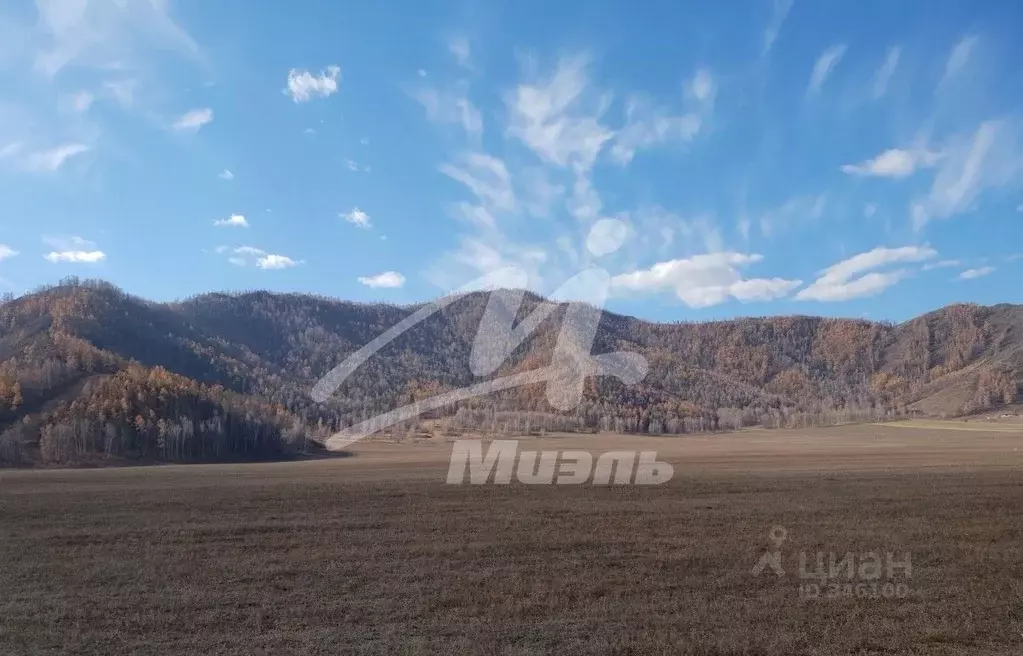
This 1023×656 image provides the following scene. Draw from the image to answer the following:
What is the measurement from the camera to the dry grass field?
1570cm

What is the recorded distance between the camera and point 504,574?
21.4 m

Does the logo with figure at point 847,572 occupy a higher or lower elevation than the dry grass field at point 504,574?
lower

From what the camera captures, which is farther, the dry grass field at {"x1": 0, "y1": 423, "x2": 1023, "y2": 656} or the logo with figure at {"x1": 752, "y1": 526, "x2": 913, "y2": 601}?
the logo with figure at {"x1": 752, "y1": 526, "x2": 913, "y2": 601}

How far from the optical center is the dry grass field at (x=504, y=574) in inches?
618

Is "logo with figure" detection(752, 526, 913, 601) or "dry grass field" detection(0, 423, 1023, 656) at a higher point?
"dry grass field" detection(0, 423, 1023, 656)

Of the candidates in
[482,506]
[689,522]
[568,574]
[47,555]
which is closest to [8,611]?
[47,555]

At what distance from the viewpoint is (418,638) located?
15.7 m

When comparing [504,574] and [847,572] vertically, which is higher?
[504,574]

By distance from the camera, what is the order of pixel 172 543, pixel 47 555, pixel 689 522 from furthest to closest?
pixel 689 522 → pixel 172 543 → pixel 47 555

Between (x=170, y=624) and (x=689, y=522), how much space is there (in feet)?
68.2

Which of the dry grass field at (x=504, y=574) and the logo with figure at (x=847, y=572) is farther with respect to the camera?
the logo with figure at (x=847, y=572)

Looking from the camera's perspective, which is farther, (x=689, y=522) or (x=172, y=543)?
(x=689, y=522)

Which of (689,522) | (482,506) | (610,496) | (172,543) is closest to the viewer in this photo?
(172,543)

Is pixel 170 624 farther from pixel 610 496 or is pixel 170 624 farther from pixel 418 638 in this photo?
pixel 610 496
